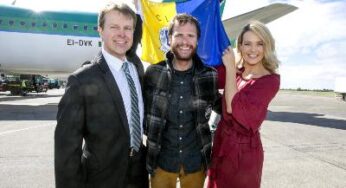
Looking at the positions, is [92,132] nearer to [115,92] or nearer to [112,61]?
[115,92]

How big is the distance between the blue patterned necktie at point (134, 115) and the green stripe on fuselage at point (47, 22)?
15.2 metres

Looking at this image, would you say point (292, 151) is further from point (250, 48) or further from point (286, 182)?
point (250, 48)

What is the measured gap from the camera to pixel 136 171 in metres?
2.76

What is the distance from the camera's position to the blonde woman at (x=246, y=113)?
2820 mm

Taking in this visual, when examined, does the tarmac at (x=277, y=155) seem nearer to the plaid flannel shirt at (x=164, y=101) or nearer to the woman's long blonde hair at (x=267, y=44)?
the plaid flannel shirt at (x=164, y=101)

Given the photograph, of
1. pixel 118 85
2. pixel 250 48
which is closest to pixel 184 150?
pixel 118 85

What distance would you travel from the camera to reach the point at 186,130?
9.93 feet

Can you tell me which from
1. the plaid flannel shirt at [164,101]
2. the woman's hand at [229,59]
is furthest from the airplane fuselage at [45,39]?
the woman's hand at [229,59]

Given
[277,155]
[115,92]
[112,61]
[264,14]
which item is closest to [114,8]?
[112,61]

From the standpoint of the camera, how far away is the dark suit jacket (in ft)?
7.49

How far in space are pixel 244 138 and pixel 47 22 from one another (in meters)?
15.9

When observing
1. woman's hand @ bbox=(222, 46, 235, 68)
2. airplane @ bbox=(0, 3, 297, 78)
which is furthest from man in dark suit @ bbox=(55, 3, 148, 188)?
airplane @ bbox=(0, 3, 297, 78)

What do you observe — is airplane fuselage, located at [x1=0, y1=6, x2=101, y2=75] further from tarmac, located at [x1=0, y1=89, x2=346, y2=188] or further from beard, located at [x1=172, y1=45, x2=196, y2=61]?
beard, located at [x1=172, y1=45, x2=196, y2=61]

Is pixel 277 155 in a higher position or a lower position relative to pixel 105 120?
lower
